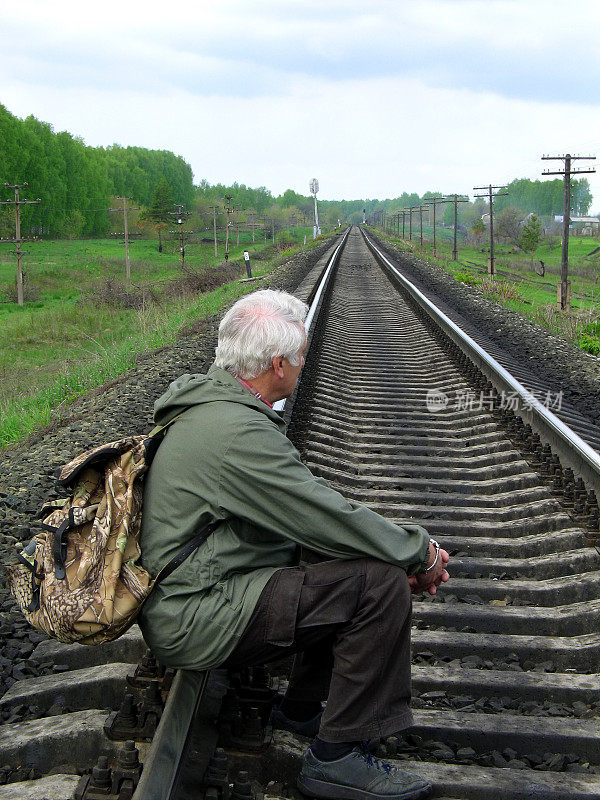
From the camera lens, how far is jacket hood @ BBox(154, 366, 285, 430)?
2.25 m

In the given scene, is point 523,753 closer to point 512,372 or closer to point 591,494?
point 591,494

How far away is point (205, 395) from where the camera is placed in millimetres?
2262

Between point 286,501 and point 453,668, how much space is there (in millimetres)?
1190

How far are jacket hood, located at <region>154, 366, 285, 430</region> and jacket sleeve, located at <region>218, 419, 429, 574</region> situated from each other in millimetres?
131

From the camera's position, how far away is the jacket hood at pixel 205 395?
7.39ft

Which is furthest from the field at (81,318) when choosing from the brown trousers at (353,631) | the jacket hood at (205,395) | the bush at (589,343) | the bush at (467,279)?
the brown trousers at (353,631)

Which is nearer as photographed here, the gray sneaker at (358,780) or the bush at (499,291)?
the gray sneaker at (358,780)

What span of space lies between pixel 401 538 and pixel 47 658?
4.98 ft

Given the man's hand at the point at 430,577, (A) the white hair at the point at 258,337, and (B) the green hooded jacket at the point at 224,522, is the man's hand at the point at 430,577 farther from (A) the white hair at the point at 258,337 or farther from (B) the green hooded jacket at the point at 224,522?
(A) the white hair at the point at 258,337

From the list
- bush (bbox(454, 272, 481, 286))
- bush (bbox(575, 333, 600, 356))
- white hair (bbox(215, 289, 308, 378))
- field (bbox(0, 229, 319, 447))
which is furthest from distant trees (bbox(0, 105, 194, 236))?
white hair (bbox(215, 289, 308, 378))

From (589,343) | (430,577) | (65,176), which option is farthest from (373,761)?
(65,176)

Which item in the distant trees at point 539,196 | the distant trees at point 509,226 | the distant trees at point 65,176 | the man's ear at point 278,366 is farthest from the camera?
the distant trees at point 539,196

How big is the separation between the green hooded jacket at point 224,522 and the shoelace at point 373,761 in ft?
1.64

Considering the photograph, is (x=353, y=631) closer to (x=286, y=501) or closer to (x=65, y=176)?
(x=286, y=501)
